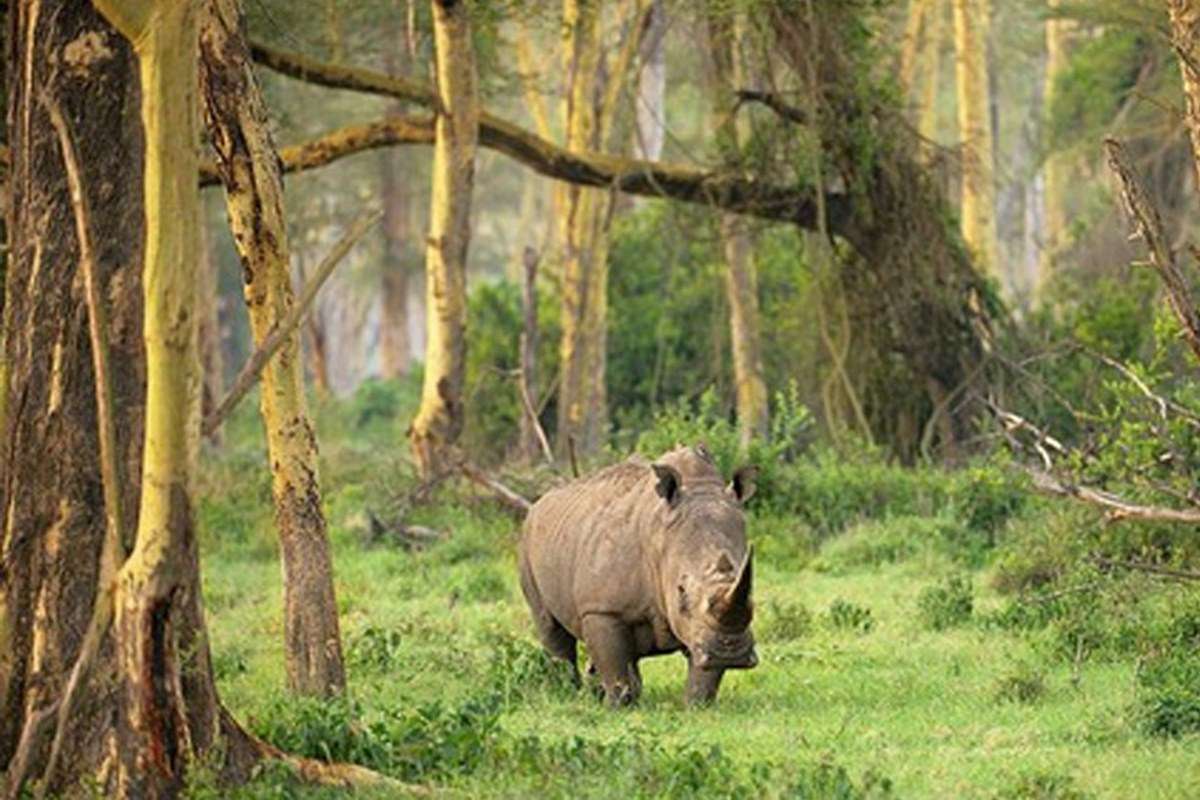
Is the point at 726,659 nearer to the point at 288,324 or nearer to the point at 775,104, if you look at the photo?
the point at 288,324

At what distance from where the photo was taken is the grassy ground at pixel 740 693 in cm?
977

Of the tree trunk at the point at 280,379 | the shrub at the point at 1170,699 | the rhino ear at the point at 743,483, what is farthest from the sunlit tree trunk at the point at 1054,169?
the tree trunk at the point at 280,379

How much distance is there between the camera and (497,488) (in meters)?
20.0

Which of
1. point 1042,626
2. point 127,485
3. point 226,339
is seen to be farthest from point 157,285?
point 226,339

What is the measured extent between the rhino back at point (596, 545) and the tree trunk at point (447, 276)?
24.4 ft

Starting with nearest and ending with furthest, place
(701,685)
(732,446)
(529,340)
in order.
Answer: (701,685) → (732,446) → (529,340)

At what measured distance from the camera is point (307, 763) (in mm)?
9836

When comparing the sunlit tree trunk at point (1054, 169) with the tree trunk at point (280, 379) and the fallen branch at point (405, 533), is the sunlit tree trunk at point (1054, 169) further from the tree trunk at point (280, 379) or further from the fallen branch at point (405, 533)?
the tree trunk at point (280, 379)

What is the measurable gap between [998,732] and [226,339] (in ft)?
141

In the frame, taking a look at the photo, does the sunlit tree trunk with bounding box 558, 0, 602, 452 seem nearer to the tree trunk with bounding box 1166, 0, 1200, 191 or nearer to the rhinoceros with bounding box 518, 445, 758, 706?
the rhinoceros with bounding box 518, 445, 758, 706

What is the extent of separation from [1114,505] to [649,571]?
2.21m

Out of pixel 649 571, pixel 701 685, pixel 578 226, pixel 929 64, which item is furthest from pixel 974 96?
pixel 701 685

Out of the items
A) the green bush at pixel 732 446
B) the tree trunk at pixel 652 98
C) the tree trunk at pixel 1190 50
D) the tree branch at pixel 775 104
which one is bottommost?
the green bush at pixel 732 446

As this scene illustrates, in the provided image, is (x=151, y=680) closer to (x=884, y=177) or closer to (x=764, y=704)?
(x=764, y=704)
